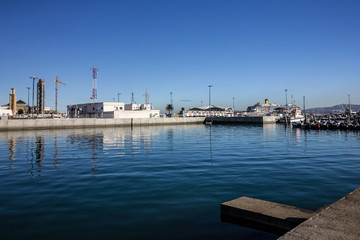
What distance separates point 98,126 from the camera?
74000 millimetres

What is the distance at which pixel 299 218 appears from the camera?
6.75 meters

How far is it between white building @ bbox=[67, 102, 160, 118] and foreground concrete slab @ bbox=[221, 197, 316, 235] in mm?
84949

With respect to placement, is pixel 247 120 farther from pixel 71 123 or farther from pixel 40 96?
pixel 40 96

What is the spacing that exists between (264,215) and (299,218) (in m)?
0.91

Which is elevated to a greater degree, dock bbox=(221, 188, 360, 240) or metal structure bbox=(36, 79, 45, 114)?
metal structure bbox=(36, 79, 45, 114)

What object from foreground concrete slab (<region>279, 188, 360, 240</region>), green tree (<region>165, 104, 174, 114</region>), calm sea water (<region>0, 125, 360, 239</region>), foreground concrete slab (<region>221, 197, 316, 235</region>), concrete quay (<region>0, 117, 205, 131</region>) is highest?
green tree (<region>165, 104, 174, 114</region>)

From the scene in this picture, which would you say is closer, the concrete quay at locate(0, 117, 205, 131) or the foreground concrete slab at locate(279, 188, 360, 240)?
the foreground concrete slab at locate(279, 188, 360, 240)

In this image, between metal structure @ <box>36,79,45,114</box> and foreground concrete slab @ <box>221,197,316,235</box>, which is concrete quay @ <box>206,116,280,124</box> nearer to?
foreground concrete slab @ <box>221,197,316,235</box>

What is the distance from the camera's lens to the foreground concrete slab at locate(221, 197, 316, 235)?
6.85 m

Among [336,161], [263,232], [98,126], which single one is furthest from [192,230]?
[98,126]

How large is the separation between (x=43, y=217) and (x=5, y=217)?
1.24 metres

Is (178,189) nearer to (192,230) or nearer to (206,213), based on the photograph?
(206,213)

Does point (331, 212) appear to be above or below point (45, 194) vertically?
above

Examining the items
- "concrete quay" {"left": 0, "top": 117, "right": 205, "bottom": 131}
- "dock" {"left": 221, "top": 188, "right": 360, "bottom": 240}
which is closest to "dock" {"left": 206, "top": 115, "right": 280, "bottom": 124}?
"concrete quay" {"left": 0, "top": 117, "right": 205, "bottom": 131}
